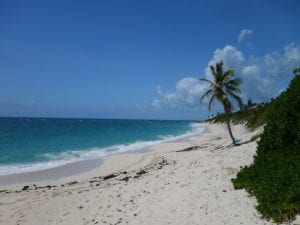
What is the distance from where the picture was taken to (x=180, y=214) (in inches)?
308

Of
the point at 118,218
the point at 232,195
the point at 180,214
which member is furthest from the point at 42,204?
the point at 232,195

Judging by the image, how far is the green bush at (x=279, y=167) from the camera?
633 centimetres

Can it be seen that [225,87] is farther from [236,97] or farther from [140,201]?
[140,201]

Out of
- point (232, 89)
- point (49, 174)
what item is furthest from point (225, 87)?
point (49, 174)

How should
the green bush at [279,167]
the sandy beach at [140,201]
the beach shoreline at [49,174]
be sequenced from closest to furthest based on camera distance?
1. the green bush at [279,167]
2. the sandy beach at [140,201]
3. the beach shoreline at [49,174]

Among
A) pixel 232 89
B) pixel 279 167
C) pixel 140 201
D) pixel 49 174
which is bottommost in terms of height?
pixel 49 174

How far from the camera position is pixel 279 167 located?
7.68m

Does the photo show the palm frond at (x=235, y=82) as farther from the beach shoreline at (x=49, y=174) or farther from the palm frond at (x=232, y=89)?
the beach shoreline at (x=49, y=174)

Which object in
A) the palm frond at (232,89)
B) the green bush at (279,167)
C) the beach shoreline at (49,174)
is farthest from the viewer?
the palm frond at (232,89)

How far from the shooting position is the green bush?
249 inches

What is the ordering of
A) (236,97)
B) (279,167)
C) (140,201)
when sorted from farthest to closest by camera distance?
(236,97)
(140,201)
(279,167)

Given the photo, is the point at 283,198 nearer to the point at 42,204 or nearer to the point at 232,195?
the point at 232,195

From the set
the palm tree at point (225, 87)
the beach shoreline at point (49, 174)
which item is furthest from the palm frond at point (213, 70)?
the beach shoreline at point (49, 174)

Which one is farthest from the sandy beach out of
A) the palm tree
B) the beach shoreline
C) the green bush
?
the palm tree
